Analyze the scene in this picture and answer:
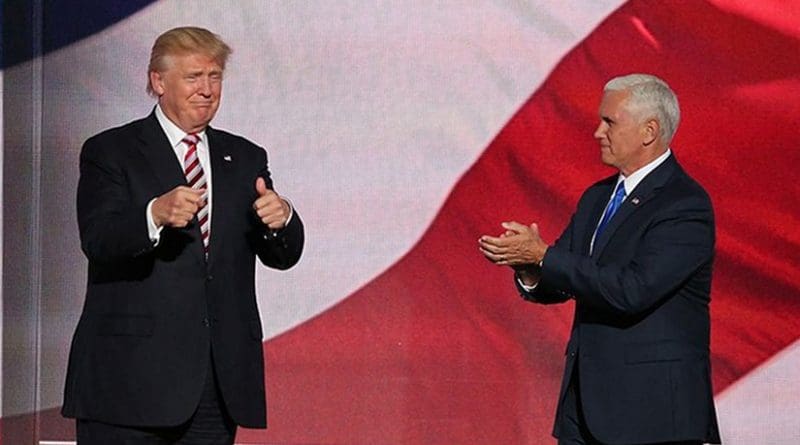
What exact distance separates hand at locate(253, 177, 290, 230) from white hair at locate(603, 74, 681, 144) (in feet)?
2.60

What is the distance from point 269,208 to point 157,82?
394 mm

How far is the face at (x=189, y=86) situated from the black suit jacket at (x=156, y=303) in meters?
0.07

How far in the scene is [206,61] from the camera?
3.18m

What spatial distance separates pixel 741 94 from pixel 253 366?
1835mm

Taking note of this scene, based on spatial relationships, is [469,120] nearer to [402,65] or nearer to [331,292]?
[402,65]

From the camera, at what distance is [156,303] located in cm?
312

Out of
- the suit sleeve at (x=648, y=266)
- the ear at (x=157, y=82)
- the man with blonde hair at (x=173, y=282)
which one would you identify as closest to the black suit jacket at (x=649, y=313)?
the suit sleeve at (x=648, y=266)

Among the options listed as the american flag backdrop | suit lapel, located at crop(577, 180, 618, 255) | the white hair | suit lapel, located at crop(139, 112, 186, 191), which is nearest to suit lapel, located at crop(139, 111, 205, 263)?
suit lapel, located at crop(139, 112, 186, 191)

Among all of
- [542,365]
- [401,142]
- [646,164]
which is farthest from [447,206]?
[646,164]

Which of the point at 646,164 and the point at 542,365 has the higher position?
the point at 646,164

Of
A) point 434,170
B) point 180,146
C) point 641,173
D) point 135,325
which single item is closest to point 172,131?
point 180,146

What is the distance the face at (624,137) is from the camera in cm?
325

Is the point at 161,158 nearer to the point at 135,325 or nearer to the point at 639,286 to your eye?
the point at 135,325

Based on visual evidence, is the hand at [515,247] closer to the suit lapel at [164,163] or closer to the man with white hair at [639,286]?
the man with white hair at [639,286]
